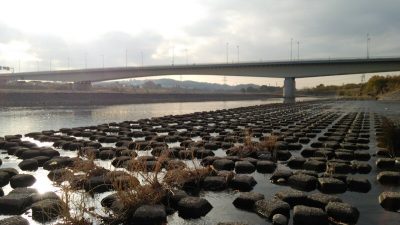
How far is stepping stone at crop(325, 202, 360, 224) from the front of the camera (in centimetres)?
646

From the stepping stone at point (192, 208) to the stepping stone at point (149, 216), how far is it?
500 millimetres

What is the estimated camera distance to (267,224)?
20.9 ft

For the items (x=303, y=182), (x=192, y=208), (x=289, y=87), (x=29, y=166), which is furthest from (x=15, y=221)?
(x=289, y=87)

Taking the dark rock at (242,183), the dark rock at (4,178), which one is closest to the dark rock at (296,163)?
the dark rock at (242,183)

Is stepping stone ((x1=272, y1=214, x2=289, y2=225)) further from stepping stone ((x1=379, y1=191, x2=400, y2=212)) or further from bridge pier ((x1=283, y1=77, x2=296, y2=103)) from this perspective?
bridge pier ((x1=283, y1=77, x2=296, y2=103))

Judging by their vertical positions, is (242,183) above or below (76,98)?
below

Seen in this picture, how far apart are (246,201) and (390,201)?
→ 8.63 feet

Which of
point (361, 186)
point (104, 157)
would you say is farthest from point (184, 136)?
point (361, 186)

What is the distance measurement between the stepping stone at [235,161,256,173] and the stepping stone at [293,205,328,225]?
12.4 feet

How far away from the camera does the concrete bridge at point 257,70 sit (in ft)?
248

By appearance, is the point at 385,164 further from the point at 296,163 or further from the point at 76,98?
the point at 76,98

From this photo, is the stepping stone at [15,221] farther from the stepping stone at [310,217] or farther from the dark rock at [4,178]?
the stepping stone at [310,217]

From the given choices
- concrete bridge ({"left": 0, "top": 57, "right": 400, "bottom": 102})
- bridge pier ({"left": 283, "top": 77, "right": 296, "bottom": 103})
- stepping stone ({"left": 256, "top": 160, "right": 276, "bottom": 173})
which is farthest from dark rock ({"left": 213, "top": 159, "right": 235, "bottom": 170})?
bridge pier ({"left": 283, "top": 77, "right": 296, "bottom": 103})

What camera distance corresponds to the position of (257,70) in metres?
82.2
